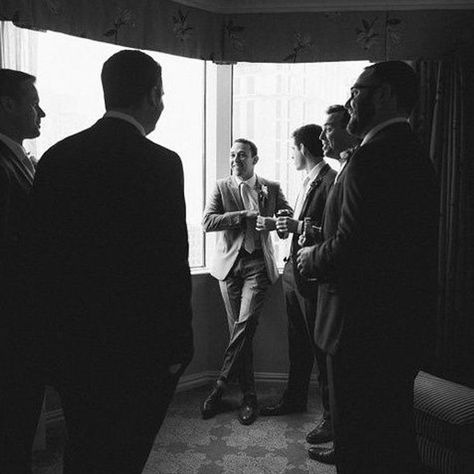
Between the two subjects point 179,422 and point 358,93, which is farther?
point 179,422

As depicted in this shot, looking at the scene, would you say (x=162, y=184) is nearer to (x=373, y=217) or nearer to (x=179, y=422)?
(x=373, y=217)

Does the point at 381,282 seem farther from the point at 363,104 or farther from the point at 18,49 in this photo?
the point at 18,49

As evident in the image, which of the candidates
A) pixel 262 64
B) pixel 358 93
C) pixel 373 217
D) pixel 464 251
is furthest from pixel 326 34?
pixel 373 217

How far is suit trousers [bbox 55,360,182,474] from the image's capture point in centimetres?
135

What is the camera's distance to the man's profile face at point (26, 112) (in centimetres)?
203

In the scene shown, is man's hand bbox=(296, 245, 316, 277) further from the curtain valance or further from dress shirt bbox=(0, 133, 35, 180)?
the curtain valance

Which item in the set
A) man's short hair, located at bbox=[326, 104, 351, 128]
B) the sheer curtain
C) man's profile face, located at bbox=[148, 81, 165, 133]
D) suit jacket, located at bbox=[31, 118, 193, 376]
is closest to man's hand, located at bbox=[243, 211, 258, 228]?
man's short hair, located at bbox=[326, 104, 351, 128]

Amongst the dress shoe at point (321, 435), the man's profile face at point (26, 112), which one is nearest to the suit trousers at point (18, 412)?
the man's profile face at point (26, 112)

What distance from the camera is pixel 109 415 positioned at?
4.49 feet

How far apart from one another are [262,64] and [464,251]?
1.83 metres

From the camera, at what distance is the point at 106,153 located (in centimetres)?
132

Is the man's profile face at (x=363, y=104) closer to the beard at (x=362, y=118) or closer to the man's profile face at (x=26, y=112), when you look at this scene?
the beard at (x=362, y=118)

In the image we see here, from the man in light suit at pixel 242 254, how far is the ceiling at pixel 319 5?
95cm

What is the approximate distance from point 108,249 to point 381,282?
0.78 m
